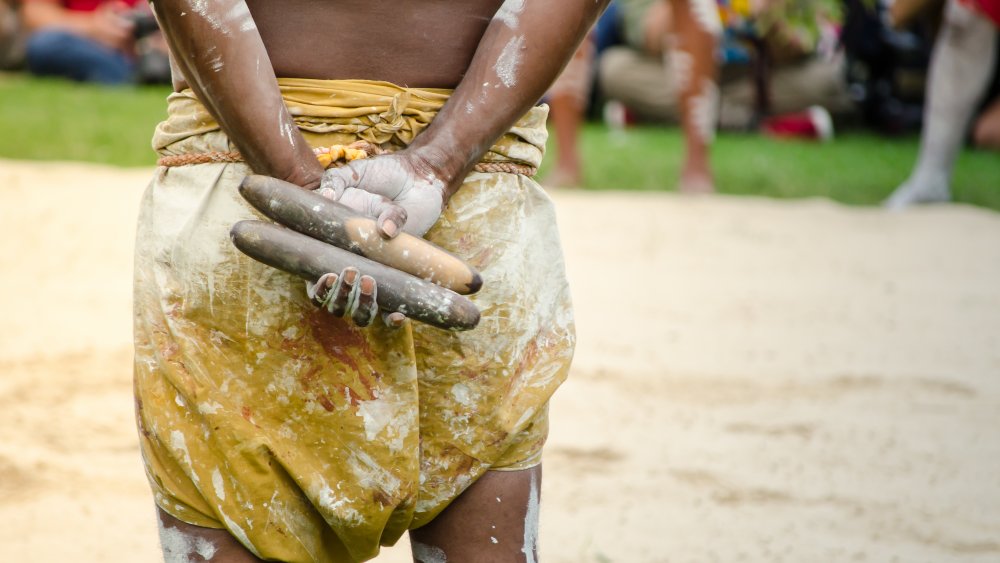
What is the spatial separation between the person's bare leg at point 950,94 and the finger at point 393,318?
15.8 ft

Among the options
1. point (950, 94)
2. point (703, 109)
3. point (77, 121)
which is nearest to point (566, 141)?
point (703, 109)

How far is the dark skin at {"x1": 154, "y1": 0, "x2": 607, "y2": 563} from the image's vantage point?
1.28 metres

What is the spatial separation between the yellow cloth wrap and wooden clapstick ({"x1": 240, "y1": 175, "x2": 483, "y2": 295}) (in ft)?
0.53

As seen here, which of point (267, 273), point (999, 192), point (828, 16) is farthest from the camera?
point (828, 16)

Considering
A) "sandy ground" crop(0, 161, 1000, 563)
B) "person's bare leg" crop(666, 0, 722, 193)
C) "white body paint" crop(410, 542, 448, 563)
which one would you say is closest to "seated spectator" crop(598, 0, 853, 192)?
"person's bare leg" crop(666, 0, 722, 193)

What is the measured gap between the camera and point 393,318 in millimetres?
1195

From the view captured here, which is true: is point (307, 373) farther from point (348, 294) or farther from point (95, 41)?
point (95, 41)

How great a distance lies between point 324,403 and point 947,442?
212 cm

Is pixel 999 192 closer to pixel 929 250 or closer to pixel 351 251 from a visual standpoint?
pixel 929 250

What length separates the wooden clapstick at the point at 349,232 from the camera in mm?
1183

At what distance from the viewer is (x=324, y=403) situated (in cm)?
136

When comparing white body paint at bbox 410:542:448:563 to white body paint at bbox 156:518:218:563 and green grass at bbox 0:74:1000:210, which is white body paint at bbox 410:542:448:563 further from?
green grass at bbox 0:74:1000:210

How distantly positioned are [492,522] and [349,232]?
436 millimetres

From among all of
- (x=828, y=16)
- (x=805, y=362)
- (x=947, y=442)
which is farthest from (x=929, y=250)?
(x=828, y=16)
